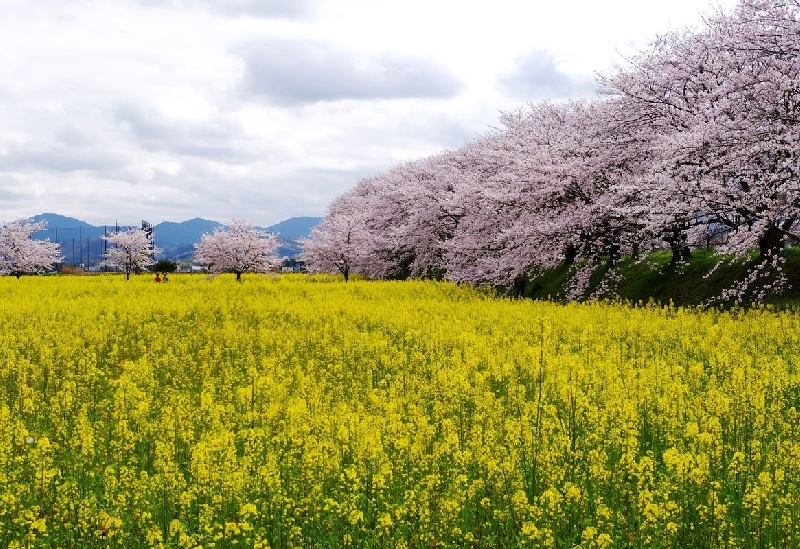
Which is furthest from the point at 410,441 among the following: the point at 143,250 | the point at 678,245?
the point at 143,250

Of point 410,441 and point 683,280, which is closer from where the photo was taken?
point 410,441

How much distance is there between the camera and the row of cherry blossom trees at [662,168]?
62.7 feet

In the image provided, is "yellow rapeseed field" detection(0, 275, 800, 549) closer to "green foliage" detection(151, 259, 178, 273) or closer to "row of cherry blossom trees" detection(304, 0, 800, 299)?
"row of cherry blossom trees" detection(304, 0, 800, 299)

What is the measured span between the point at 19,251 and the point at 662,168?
56.2 m

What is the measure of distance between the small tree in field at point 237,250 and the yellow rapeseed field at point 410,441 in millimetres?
33355

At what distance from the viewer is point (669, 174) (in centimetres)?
2094

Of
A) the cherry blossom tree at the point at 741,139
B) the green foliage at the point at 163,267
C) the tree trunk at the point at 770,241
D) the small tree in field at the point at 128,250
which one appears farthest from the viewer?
the green foliage at the point at 163,267

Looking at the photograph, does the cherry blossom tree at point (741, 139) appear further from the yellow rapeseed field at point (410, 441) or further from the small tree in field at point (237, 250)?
the small tree in field at point (237, 250)

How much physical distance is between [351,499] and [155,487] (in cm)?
188

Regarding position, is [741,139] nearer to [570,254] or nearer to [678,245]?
[678,245]

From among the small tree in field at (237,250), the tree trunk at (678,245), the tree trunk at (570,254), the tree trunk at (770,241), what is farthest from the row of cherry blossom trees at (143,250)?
the tree trunk at (770,241)

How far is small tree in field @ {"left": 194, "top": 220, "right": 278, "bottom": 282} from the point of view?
4972 cm

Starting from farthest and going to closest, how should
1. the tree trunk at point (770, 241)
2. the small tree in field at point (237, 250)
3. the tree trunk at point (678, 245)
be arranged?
the small tree in field at point (237, 250), the tree trunk at point (678, 245), the tree trunk at point (770, 241)

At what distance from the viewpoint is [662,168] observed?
22.8 meters
